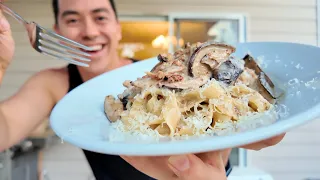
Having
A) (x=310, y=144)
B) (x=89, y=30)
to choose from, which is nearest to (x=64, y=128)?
(x=89, y=30)

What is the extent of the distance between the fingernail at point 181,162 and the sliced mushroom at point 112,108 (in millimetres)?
211

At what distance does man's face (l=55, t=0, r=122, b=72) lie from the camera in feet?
4.86

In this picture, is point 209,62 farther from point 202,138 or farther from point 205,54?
point 202,138

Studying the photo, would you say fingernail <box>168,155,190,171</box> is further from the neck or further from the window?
the window

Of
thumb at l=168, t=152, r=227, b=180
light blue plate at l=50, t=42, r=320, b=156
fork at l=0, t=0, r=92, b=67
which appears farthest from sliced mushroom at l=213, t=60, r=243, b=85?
fork at l=0, t=0, r=92, b=67

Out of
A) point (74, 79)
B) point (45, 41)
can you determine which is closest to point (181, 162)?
point (45, 41)

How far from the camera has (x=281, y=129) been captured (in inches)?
22.5

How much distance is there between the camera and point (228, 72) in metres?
0.88

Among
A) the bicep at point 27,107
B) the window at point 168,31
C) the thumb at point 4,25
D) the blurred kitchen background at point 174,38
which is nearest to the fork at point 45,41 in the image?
the thumb at point 4,25

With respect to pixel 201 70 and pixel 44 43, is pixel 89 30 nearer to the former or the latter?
pixel 44 43

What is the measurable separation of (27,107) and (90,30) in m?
0.38

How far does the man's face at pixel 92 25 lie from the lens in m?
1.48

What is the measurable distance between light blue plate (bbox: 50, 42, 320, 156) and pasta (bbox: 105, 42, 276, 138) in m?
0.06

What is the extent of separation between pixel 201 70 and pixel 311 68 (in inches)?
10.2
